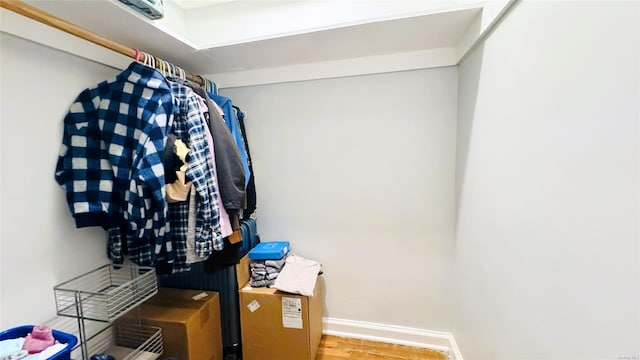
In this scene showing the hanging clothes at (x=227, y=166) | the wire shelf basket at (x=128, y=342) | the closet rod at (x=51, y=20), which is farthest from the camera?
the hanging clothes at (x=227, y=166)

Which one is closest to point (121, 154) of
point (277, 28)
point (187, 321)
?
point (187, 321)

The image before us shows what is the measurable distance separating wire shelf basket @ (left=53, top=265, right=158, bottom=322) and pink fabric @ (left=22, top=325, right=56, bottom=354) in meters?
0.11

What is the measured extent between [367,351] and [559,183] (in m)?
1.64

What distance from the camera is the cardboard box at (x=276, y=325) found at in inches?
64.9

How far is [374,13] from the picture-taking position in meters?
1.52

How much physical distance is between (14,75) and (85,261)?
836mm

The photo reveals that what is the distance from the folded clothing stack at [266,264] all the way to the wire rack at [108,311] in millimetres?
586

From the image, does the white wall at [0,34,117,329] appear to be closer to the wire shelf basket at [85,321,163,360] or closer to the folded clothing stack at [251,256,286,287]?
the wire shelf basket at [85,321,163,360]

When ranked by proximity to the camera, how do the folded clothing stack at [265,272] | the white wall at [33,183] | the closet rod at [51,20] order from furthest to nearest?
1. the folded clothing stack at [265,272]
2. the white wall at [33,183]
3. the closet rod at [51,20]

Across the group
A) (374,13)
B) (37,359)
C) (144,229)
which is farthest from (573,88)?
(37,359)

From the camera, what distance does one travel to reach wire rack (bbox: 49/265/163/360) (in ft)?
3.61

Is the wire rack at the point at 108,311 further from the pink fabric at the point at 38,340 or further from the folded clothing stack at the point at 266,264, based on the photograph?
the folded clothing stack at the point at 266,264

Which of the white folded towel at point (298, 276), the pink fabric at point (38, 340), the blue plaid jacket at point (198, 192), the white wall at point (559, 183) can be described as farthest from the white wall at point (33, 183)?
the white wall at point (559, 183)

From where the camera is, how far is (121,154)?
1177mm
